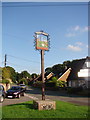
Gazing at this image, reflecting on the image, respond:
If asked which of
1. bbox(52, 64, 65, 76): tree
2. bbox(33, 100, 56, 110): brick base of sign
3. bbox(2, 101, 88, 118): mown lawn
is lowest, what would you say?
bbox(2, 101, 88, 118): mown lawn

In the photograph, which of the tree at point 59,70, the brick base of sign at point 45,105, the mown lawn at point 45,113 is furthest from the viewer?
the tree at point 59,70

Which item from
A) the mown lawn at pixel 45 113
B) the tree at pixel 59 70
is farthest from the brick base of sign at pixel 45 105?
the tree at pixel 59 70

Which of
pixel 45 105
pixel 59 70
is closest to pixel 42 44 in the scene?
pixel 45 105

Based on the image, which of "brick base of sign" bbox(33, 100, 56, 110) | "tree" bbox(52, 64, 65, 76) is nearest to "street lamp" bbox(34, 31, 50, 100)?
"brick base of sign" bbox(33, 100, 56, 110)

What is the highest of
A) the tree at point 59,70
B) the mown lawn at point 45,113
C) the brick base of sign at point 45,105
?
the tree at point 59,70

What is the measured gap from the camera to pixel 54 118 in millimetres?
7582

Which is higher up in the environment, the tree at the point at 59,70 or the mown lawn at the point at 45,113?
the tree at the point at 59,70

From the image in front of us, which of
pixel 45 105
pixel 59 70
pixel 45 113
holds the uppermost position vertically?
pixel 59 70

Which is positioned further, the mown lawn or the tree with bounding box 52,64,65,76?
the tree with bounding box 52,64,65,76

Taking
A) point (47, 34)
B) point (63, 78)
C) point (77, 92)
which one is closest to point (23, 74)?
point (63, 78)

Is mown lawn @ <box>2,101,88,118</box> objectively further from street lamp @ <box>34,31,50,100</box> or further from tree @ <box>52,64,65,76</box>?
tree @ <box>52,64,65,76</box>

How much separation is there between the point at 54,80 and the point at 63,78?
3.89 metres

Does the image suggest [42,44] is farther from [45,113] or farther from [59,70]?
[59,70]

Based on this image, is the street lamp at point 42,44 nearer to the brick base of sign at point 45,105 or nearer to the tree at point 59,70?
the brick base of sign at point 45,105
